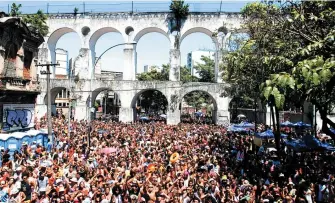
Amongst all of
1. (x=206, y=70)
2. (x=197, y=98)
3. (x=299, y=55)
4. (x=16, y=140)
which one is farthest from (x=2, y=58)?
(x=197, y=98)

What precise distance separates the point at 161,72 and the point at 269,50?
51.5 meters

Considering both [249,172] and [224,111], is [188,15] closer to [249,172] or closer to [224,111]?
[224,111]

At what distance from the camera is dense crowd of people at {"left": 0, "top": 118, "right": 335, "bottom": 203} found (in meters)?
11.2

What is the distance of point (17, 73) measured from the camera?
81.4 feet

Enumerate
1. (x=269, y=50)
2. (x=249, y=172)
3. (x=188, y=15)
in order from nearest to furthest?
(x=269, y=50), (x=249, y=172), (x=188, y=15)

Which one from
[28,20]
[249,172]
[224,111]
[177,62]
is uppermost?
[28,20]

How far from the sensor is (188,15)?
45094 millimetres

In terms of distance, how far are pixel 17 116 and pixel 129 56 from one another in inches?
866

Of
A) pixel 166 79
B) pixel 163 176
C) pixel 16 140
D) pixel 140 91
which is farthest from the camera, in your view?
pixel 166 79

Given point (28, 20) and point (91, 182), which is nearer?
point (91, 182)

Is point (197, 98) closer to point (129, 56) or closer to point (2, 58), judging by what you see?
point (129, 56)

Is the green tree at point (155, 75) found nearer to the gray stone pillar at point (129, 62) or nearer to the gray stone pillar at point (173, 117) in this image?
the gray stone pillar at point (129, 62)

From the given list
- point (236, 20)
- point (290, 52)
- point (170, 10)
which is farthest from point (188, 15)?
point (290, 52)

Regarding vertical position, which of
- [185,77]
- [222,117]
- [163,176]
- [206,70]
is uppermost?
[206,70]
